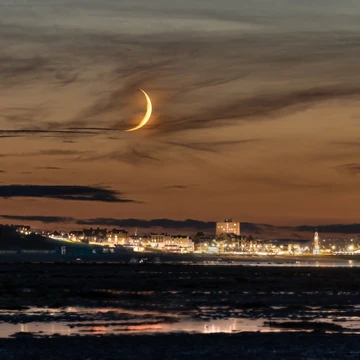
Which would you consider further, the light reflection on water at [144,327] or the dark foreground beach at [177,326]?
the light reflection on water at [144,327]

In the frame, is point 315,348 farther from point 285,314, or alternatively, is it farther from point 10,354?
point 285,314

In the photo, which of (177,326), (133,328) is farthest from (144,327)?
(177,326)

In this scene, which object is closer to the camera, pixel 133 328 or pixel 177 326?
pixel 133 328

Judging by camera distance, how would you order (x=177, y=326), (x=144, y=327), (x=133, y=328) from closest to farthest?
(x=133, y=328) → (x=144, y=327) → (x=177, y=326)

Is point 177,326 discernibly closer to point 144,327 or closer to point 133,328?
point 144,327

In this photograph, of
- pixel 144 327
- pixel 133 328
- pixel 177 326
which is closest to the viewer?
pixel 133 328

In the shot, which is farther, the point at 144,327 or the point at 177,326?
the point at 177,326

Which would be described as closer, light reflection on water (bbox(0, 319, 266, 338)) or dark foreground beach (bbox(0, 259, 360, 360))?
dark foreground beach (bbox(0, 259, 360, 360))

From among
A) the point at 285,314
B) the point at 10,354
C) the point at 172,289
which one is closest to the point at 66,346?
the point at 10,354

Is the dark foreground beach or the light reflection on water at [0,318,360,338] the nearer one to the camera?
the dark foreground beach

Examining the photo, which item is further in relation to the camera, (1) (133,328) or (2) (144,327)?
(2) (144,327)

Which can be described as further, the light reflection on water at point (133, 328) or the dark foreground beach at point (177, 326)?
the light reflection on water at point (133, 328)
